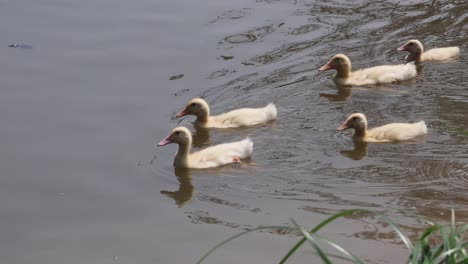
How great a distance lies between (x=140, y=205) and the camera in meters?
7.36

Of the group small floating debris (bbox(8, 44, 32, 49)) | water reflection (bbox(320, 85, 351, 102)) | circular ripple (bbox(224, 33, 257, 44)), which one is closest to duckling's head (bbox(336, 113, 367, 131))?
water reflection (bbox(320, 85, 351, 102))

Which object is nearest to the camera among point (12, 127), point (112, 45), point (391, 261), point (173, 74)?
point (391, 261)

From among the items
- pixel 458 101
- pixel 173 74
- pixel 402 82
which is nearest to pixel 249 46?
pixel 173 74

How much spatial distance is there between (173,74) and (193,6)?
2.36 metres

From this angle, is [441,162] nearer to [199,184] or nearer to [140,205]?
[199,184]

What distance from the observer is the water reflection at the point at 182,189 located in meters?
7.63

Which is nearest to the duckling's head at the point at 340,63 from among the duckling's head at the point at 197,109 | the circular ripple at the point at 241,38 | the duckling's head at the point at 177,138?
the circular ripple at the point at 241,38

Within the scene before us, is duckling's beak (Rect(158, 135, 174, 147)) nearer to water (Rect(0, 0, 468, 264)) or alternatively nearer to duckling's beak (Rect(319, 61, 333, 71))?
water (Rect(0, 0, 468, 264))

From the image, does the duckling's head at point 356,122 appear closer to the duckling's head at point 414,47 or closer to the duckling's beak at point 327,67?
the duckling's beak at point 327,67

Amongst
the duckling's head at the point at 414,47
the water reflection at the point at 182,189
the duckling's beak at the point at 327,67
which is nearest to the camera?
the water reflection at the point at 182,189

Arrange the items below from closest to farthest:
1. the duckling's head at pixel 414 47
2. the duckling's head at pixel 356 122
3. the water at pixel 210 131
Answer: the water at pixel 210 131 < the duckling's head at pixel 356 122 < the duckling's head at pixel 414 47

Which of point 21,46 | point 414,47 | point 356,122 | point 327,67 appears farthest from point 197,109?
point 414,47

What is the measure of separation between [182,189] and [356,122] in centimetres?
184

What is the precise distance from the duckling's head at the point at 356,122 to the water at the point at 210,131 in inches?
5.8
